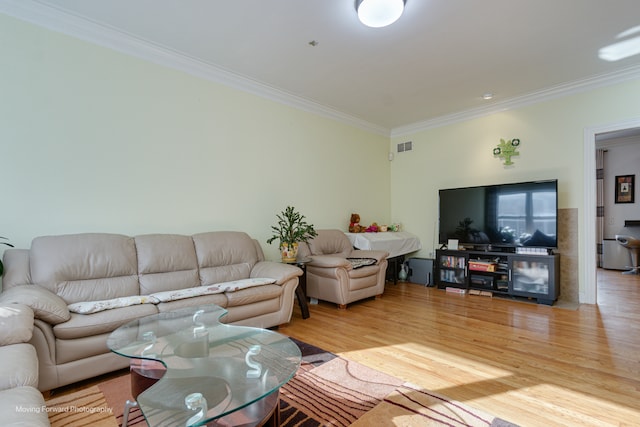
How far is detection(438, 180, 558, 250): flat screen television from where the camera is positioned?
4.09 meters

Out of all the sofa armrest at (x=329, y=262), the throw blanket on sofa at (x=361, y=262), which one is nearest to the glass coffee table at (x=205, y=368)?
the sofa armrest at (x=329, y=262)

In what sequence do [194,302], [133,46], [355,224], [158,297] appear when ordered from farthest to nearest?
[355,224] < [133,46] < [194,302] < [158,297]

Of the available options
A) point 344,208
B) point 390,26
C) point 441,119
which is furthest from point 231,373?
point 441,119

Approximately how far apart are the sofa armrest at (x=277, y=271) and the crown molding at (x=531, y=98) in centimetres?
382

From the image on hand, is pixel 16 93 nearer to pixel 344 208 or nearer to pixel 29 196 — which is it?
pixel 29 196

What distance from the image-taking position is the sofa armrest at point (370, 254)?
4328mm

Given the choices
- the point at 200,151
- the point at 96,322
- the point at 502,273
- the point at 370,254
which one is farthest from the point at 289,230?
the point at 502,273

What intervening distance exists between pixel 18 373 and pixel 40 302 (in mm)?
782

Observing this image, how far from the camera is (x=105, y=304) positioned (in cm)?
222

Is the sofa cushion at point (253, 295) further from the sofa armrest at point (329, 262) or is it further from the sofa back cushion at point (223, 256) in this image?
the sofa armrest at point (329, 262)

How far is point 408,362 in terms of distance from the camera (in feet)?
7.87

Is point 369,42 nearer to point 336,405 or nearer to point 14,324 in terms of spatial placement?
point 336,405

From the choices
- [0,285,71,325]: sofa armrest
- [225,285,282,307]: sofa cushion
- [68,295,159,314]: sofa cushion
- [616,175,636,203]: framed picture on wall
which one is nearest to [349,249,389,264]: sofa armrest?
[225,285,282,307]: sofa cushion

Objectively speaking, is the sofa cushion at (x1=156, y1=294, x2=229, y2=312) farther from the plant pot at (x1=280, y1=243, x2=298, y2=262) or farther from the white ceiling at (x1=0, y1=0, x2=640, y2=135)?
the white ceiling at (x1=0, y1=0, x2=640, y2=135)
